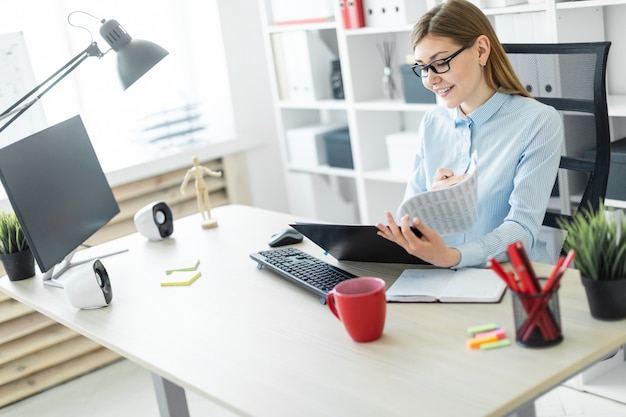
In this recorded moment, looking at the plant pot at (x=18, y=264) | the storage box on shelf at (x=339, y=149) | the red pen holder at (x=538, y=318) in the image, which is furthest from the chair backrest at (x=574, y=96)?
the storage box on shelf at (x=339, y=149)

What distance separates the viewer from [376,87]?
3.43 m

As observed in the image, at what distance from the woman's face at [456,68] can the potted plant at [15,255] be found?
1.16m

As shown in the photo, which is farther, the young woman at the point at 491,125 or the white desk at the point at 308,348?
the young woman at the point at 491,125

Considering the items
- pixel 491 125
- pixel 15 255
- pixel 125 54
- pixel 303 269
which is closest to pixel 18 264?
pixel 15 255

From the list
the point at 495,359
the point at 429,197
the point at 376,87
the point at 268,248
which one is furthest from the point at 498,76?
the point at 376,87

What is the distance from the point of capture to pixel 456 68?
6.30 ft

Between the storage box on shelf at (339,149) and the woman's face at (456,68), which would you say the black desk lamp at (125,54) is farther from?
the storage box on shelf at (339,149)

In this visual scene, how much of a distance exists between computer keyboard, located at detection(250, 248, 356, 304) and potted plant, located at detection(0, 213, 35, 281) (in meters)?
0.65

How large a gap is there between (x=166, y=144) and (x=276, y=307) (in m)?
2.10

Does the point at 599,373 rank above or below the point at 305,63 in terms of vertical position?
below

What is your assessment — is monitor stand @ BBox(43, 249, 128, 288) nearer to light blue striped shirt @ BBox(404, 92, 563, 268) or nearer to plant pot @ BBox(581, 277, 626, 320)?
light blue striped shirt @ BBox(404, 92, 563, 268)

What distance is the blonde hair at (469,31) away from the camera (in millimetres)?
1907

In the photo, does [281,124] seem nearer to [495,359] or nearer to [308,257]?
[308,257]

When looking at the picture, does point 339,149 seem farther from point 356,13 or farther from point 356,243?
point 356,243
